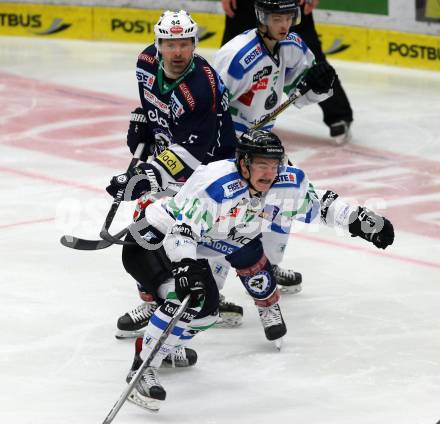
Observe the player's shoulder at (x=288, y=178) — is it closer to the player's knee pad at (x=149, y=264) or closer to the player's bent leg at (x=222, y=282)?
the player's bent leg at (x=222, y=282)

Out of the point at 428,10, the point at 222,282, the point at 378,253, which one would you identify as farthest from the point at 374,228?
the point at 428,10

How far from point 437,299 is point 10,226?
243cm

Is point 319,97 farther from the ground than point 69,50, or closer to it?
farther from the ground

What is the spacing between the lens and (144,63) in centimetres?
541

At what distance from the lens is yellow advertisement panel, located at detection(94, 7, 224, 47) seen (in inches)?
456

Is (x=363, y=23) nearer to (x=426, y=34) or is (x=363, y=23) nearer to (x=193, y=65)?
(x=426, y=34)

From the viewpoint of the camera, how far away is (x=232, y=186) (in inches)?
183

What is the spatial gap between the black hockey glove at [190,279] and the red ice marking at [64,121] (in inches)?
149

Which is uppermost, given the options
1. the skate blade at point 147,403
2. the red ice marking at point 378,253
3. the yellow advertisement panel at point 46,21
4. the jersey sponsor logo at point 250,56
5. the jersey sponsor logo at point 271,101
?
the jersey sponsor logo at point 250,56

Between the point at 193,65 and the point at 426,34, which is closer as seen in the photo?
the point at 193,65

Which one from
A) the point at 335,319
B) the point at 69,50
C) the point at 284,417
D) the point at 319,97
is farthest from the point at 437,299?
Answer: the point at 69,50

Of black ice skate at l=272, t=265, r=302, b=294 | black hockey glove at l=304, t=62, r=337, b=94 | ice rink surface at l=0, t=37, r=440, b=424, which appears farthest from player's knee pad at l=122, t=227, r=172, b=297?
black hockey glove at l=304, t=62, r=337, b=94

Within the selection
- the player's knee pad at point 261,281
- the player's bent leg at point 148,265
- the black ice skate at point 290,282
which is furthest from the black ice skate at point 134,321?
the black ice skate at point 290,282

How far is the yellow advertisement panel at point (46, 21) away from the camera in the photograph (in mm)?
12234
